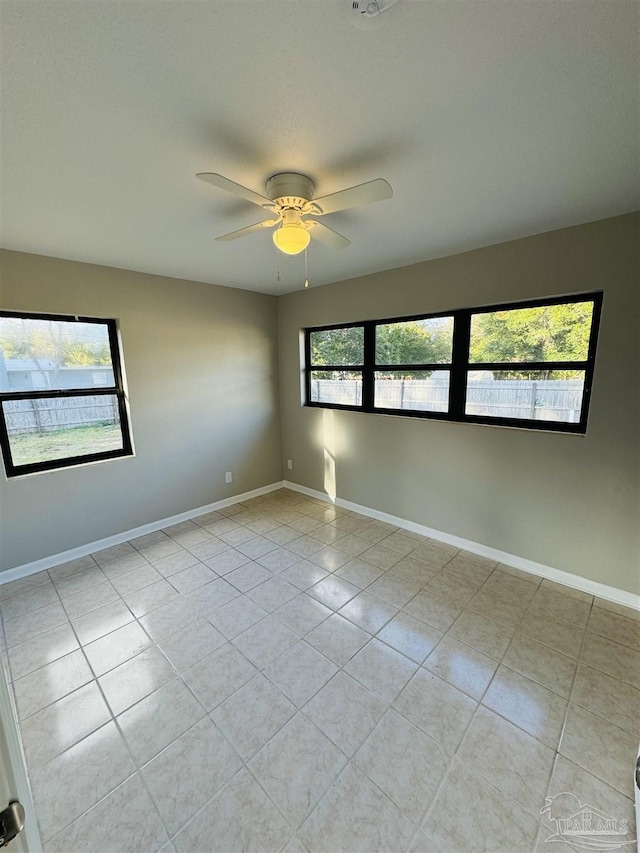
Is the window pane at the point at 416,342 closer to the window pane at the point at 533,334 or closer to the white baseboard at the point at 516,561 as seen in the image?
the window pane at the point at 533,334

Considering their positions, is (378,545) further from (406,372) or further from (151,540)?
(151,540)

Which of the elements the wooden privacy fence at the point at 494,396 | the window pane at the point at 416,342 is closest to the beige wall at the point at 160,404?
the wooden privacy fence at the point at 494,396

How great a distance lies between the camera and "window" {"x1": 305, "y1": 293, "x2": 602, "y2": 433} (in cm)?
232

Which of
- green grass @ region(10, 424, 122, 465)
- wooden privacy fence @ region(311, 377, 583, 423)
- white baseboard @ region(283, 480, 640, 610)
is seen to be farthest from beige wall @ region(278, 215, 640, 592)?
green grass @ region(10, 424, 122, 465)

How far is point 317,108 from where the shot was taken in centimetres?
117

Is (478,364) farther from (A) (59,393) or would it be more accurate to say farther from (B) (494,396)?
(A) (59,393)

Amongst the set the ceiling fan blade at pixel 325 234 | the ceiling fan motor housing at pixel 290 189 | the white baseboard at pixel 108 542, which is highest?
the ceiling fan motor housing at pixel 290 189

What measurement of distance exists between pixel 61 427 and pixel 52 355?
1.95ft

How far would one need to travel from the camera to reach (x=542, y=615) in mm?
2141

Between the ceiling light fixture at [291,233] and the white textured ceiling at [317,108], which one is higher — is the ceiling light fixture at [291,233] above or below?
below

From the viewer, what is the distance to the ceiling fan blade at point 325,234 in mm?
1683

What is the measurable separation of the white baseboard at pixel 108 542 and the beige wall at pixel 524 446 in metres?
1.51

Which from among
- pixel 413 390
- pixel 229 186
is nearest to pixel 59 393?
pixel 229 186

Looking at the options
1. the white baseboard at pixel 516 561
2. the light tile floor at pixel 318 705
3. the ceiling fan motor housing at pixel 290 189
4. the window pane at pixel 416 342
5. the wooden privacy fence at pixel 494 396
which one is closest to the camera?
the light tile floor at pixel 318 705
